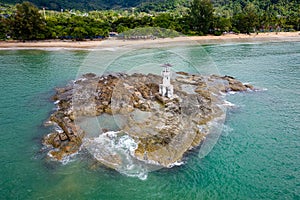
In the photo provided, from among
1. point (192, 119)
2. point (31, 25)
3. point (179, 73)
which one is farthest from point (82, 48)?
point (192, 119)

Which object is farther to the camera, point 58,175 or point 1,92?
point 1,92

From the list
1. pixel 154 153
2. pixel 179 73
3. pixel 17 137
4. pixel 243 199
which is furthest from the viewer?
pixel 179 73

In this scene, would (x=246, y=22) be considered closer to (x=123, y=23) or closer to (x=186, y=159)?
(x=123, y=23)

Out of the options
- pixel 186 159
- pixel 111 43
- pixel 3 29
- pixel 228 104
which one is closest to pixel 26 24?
pixel 3 29

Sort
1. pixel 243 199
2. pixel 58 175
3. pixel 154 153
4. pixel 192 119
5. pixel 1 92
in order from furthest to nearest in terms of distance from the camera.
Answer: pixel 1 92, pixel 192 119, pixel 154 153, pixel 58 175, pixel 243 199

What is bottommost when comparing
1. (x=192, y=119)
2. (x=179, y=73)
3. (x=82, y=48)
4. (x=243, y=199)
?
(x=243, y=199)

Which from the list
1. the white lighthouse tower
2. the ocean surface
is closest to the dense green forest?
the ocean surface

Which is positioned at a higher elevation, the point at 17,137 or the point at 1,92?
the point at 1,92

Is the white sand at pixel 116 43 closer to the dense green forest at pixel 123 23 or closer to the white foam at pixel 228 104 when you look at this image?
the dense green forest at pixel 123 23

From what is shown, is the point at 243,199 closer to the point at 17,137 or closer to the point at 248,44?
the point at 17,137
